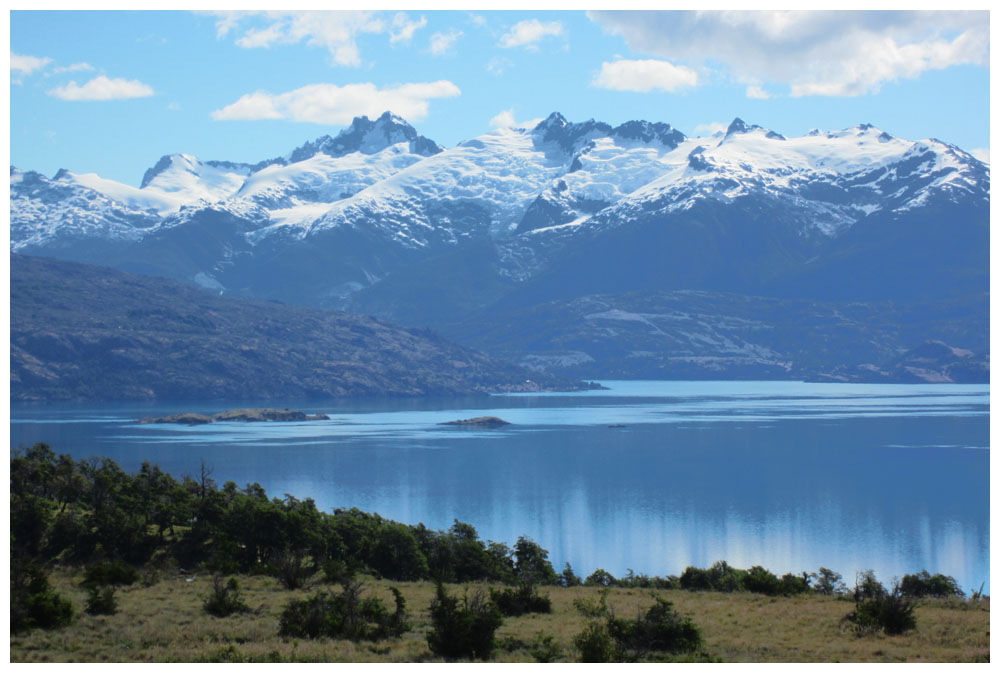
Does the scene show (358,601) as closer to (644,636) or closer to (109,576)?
(644,636)

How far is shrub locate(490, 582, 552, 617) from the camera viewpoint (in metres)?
38.6

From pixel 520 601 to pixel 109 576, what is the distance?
53.7 feet

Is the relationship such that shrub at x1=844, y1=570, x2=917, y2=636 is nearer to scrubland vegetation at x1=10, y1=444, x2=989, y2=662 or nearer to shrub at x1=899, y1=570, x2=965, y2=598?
scrubland vegetation at x1=10, y1=444, x2=989, y2=662

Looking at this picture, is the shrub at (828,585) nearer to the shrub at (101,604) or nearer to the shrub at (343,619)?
the shrub at (343,619)

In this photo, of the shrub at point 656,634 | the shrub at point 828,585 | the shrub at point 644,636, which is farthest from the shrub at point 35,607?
the shrub at point 828,585

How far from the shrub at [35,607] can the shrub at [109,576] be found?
22.4ft

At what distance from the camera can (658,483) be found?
413 ft

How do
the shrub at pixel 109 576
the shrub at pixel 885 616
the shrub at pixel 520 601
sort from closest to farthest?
the shrub at pixel 885 616, the shrub at pixel 520 601, the shrub at pixel 109 576

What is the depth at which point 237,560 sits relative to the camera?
5022 centimetres

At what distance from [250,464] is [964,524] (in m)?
87.3

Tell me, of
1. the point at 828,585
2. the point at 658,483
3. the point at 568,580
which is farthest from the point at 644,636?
the point at 658,483

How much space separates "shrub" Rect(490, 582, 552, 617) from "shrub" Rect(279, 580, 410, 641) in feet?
14.2

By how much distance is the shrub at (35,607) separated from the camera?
3183 centimetres
